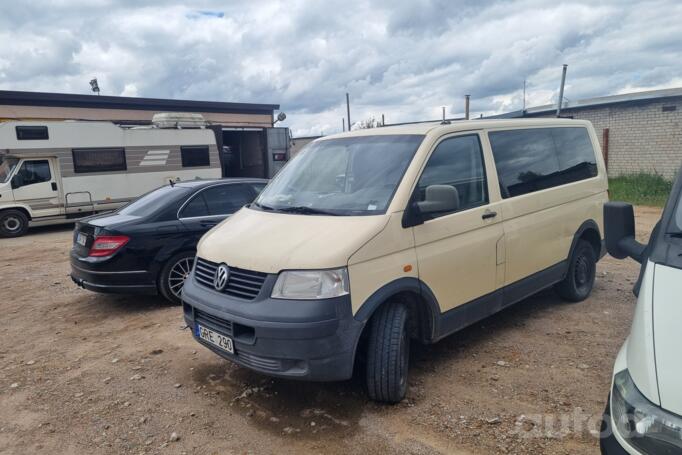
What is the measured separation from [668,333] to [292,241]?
2169 millimetres

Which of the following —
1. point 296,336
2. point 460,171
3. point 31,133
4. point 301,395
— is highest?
point 31,133

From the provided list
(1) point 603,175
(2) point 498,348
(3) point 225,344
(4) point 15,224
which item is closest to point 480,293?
(2) point 498,348

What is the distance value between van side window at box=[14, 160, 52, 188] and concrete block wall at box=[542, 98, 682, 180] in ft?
57.7

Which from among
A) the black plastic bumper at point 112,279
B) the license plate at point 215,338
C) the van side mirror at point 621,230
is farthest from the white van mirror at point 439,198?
the black plastic bumper at point 112,279

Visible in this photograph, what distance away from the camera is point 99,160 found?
13.9m

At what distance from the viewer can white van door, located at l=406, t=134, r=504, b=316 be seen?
364 centimetres

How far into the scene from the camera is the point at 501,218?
426cm

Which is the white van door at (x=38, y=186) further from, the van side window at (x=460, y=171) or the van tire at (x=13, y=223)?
the van side window at (x=460, y=171)

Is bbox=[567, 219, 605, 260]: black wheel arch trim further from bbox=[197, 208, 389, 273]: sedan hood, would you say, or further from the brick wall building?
the brick wall building

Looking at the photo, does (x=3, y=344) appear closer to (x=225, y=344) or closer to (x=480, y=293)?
(x=225, y=344)

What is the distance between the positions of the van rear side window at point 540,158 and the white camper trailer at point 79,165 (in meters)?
12.5

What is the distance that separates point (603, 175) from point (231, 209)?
4660mm

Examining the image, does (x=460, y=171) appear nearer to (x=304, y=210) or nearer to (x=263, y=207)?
(x=304, y=210)

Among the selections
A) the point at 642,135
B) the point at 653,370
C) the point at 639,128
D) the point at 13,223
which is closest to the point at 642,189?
the point at 642,135
